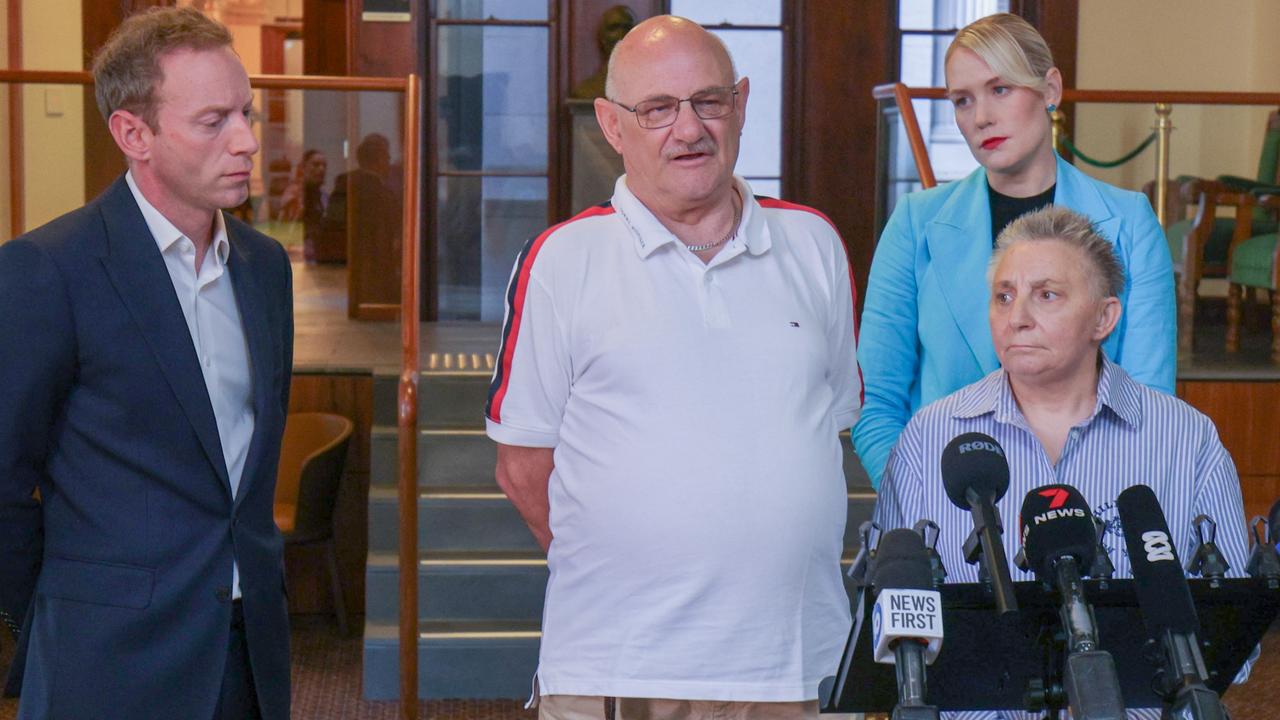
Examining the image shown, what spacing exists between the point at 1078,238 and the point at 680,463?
662mm

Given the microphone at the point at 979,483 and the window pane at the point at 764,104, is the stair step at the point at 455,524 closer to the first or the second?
the window pane at the point at 764,104

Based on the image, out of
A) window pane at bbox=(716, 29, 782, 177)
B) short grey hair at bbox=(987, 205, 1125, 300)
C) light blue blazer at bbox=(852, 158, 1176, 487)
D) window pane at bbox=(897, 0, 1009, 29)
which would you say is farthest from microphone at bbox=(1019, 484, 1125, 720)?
window pane at bbox=(897, 0, 1009, 29)

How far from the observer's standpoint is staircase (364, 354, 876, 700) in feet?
16.3

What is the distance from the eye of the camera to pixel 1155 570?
60.4 inches

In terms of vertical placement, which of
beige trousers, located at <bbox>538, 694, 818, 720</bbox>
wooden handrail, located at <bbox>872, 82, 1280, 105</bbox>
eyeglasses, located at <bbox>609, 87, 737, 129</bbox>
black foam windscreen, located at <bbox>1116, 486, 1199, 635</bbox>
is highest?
wooden handrail, located at <bbox>872, 82, 1280, 105</bbox>

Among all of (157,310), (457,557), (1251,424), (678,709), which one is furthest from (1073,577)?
(1251,424)

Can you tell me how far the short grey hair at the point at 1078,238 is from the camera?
223cm

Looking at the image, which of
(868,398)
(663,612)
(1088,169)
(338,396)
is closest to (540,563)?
(338,396)

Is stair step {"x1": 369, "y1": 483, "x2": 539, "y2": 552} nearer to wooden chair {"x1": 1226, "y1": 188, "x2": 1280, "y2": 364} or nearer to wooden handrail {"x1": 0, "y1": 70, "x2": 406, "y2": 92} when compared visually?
wooden handrail {"x1": 0, "y1": 70, "x2": 406, "y2": 92}

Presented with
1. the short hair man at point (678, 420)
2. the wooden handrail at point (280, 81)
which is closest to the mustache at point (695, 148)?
the short hair man at point (678, 420)

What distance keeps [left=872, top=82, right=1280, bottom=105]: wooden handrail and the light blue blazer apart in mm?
3282

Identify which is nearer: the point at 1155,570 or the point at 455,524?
the point at 1155,570

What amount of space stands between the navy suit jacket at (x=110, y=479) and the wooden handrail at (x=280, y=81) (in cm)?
354

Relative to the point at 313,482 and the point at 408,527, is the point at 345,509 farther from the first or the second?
Result: the point at 408,527
